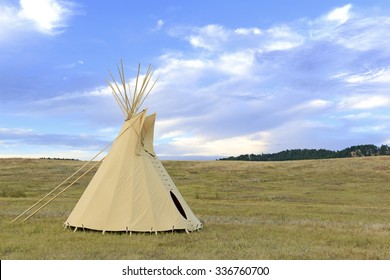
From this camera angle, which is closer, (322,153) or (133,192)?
(133,192)

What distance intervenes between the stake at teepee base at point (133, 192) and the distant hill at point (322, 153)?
90325 mm

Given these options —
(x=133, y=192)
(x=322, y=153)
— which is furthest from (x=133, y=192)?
(x=322, y=153)

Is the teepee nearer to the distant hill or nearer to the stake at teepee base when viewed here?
the stake at teepee base

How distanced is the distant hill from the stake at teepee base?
90.3 meters

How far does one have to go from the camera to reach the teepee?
44.5 feet

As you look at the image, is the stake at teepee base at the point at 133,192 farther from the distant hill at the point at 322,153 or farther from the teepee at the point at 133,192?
the distant hill at the point at 322,153

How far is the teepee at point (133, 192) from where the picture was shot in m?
13.6

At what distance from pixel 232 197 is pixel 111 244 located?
71.1 ft

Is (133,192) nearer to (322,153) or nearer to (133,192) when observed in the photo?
(133,192)

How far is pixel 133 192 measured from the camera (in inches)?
548

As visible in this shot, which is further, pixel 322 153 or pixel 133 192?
pixel 322 153

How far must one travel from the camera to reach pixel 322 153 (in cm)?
10800

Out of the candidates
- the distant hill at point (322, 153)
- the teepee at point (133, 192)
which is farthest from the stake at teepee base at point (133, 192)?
the distant hill at point (322, 153)
